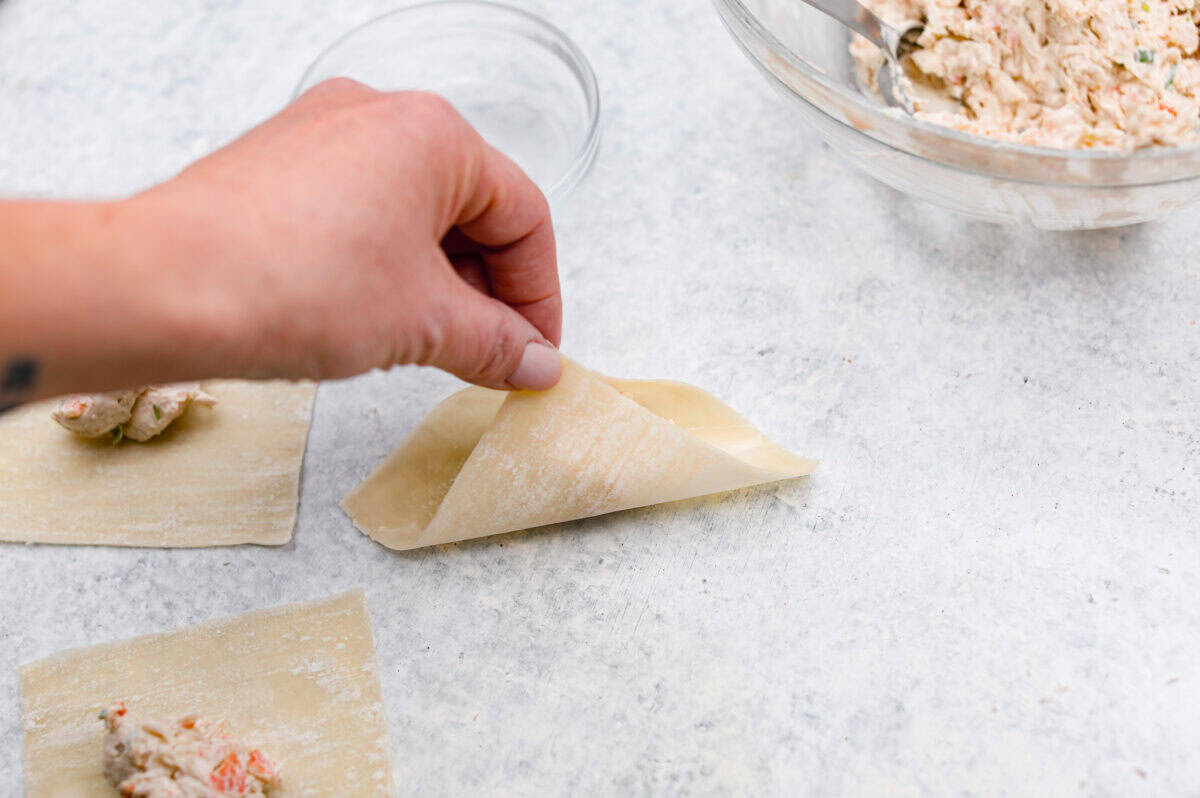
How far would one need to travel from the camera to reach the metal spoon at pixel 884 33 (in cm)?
132

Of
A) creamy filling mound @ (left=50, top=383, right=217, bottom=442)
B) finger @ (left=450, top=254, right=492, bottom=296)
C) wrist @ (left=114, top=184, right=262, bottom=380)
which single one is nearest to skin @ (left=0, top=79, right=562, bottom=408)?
wrist @ (left=114, top=184, right=262, bottom=380)

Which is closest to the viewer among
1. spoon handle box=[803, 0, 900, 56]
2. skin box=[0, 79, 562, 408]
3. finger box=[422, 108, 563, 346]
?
skin box=[0, 79, 562, 408]

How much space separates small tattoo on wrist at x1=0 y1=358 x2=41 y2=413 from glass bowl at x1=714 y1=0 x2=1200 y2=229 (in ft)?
2.97

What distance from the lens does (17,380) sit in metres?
0.79

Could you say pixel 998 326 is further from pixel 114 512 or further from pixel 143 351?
pixel 114 512

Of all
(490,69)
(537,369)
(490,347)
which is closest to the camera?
(490,347)

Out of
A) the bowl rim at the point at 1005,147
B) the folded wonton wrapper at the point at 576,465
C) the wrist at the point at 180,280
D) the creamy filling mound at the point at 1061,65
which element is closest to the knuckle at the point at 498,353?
the folded wonton wrapper at the point at 576,465

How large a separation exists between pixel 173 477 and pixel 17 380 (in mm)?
628

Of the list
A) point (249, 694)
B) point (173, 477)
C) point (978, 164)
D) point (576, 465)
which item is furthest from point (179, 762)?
point (978, 164)

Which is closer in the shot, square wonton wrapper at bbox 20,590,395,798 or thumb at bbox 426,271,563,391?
thumb at bbox 426,271,563,391

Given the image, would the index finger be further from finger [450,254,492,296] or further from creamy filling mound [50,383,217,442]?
creamy filling mound [50,383,217,442]

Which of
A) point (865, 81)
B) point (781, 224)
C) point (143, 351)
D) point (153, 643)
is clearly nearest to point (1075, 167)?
point (865, 81)

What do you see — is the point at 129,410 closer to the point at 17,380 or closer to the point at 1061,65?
the point at 17,380

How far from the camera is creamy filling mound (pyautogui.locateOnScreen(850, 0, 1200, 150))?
120cm
